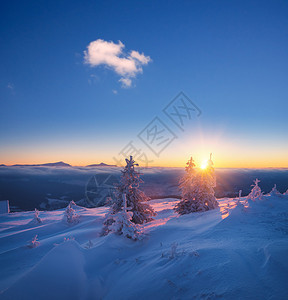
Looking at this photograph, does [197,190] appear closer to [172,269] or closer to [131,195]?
[131,195]

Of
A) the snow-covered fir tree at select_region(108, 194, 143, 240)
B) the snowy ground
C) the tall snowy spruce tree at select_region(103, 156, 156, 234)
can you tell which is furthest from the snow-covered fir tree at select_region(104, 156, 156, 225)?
the snowy ground

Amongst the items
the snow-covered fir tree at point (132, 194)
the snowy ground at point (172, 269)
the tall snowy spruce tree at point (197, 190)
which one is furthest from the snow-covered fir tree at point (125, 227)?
the tall snowy spruce tree at point (197, 190)

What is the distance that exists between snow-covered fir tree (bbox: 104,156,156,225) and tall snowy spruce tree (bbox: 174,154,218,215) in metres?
3.85

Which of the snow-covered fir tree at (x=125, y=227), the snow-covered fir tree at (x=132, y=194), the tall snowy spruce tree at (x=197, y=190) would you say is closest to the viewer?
the snow-covered fir tree at (x=125, y=227)

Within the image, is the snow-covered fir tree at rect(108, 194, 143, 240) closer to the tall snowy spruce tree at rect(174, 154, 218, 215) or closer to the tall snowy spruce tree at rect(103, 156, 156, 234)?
the tall snowy spruce tree at rect(103, 156, 156, 234)

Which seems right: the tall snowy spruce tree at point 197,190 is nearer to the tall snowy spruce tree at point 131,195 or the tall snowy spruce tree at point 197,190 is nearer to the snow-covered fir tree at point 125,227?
the tall snowy spruce tree at point 131,195

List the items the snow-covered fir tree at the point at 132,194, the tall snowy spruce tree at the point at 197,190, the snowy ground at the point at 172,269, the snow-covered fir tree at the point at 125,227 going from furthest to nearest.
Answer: the tall snowy spruce tree at the point at 197,190
the snow-covered fir tree at the point at 132,194
the snow-covered fir tree at the point at 125,227
the snowy ground at the point at 172,269

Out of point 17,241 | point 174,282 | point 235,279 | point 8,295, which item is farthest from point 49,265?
point 17,241

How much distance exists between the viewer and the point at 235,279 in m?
3.15

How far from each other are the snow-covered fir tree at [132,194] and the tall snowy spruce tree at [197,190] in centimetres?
385

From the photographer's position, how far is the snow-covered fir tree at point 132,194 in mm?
12641

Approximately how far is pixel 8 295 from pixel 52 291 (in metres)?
0.93

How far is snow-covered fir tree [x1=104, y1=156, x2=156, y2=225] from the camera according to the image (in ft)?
41.5

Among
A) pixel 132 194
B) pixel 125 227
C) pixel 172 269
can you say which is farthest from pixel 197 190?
pixel 172 269
